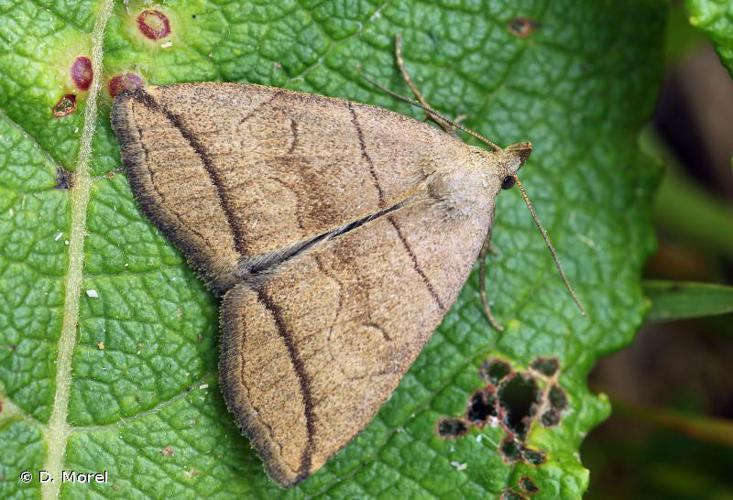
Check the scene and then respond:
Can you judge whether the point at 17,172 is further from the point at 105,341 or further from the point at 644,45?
the point at 644,45

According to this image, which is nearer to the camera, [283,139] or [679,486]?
[283,139]

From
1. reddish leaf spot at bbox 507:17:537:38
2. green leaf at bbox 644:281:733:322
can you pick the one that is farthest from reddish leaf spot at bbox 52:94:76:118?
green leaf at bbox 644:281:733:322

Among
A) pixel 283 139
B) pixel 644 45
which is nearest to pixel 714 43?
pixel 644 45

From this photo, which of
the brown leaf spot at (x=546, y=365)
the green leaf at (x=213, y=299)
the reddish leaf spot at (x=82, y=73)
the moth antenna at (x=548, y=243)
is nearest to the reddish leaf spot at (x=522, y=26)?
the green leaf at (x=213, y=299)

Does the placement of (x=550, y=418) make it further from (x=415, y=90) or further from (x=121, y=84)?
(x=121, y=84)

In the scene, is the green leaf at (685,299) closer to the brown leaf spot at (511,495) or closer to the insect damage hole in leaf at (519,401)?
the insect damage hole in leaf at (519,401)

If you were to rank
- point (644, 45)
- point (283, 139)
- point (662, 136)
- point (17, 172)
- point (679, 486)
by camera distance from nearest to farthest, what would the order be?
1. point (17, 172)
2. point (283, 139)
3. point (644, 45)
4. point (679, 486)
5. point (662, 136)

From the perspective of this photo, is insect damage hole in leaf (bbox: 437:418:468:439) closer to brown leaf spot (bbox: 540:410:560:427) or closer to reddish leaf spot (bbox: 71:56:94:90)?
brown leaf spot (bbox: 540:410:560:427)

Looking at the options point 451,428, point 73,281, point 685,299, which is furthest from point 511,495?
point 73,281
